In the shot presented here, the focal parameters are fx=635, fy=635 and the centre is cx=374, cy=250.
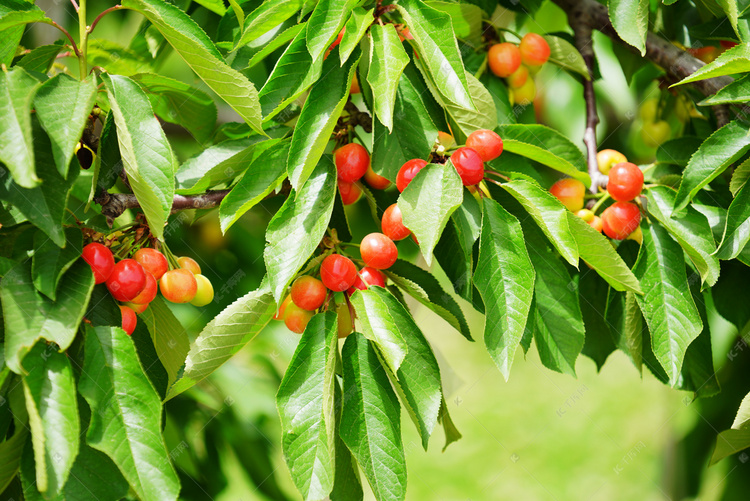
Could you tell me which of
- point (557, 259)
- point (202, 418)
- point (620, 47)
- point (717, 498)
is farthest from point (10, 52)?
point (717, 498)

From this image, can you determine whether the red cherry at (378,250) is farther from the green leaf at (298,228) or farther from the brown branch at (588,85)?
the brown branch at (588,85)

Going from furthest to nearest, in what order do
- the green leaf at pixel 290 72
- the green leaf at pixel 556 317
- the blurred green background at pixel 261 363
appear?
1. the blurred green background at pixel 261 363
2. the green leaf at pixel 556 317
3. the green leaf at pixel 290 72

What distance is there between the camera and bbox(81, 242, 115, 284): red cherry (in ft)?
2.37

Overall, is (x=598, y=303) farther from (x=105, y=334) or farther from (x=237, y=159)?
(x=105, y=334)

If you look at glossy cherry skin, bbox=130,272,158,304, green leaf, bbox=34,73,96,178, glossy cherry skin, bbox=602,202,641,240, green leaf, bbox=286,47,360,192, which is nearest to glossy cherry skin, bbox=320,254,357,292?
green leaf, bbox=286,47,360,192

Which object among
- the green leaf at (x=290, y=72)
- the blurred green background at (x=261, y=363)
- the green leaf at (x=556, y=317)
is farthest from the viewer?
the blurred green background at (x=261, y=363)

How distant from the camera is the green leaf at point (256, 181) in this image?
78 cm

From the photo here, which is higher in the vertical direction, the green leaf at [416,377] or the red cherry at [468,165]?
the red cherry at [468,165]

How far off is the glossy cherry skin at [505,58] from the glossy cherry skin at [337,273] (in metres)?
0.51

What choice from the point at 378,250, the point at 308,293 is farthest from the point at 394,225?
the point at 308,293

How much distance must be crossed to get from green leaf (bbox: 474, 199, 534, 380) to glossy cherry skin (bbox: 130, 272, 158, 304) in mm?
402

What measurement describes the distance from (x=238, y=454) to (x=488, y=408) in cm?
214

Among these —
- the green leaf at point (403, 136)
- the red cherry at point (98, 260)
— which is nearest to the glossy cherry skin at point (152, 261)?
the red cherry at point (98, 260)

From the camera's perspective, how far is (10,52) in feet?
2.30
